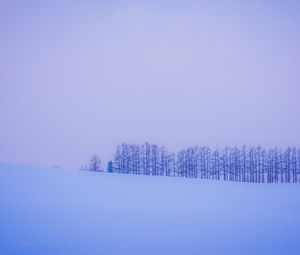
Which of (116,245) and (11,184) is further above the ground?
(11,184)

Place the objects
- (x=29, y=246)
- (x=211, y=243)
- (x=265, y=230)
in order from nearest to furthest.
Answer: (x=29, y=246)
(x=211, y=243)
(x=265, y=230)

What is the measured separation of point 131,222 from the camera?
8117 millimetres

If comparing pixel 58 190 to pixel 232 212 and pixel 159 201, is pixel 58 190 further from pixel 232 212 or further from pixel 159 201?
pixel 232 212

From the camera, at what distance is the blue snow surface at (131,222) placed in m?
6.07

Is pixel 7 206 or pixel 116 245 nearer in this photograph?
pixel 116 245

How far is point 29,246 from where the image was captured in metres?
5.74

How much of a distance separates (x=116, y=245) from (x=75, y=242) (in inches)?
37.8

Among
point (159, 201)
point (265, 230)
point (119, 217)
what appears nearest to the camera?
point (265, 230)

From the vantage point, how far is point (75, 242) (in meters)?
6.15

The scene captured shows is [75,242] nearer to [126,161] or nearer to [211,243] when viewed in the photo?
[211,243]

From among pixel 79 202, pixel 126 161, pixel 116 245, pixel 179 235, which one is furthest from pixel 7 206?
pixel 126 161

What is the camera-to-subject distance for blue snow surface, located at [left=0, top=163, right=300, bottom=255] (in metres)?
6.07

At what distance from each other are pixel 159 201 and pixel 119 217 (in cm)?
307

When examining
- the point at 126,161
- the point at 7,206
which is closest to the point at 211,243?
the point at 7,206
